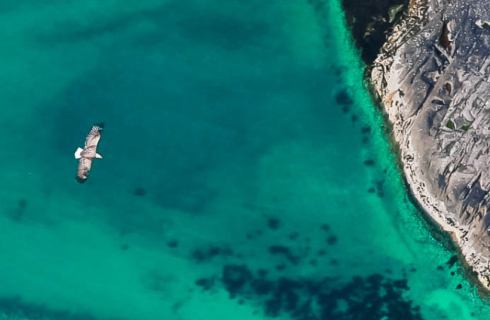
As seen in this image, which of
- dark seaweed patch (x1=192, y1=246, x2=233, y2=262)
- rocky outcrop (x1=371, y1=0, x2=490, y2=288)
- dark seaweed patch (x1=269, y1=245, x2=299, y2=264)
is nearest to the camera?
rocky outcrop (x1=371, y1=0, x2=490, y2=288)

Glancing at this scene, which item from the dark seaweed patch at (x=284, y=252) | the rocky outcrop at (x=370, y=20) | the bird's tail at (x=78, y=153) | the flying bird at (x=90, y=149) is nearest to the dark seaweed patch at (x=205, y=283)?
the dark seaweed patch at (x=284, y=252)

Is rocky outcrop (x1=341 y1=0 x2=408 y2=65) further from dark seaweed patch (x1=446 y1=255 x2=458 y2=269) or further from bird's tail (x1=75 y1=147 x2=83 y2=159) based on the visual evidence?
bird's tail (x1=75 y1=147 x2=83 y2=159)

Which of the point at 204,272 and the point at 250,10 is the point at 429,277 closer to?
the point at 204,272

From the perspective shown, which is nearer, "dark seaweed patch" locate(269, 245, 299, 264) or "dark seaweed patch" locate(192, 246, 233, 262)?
"dark seaweed patch" locate(269, 245, 299, 264)

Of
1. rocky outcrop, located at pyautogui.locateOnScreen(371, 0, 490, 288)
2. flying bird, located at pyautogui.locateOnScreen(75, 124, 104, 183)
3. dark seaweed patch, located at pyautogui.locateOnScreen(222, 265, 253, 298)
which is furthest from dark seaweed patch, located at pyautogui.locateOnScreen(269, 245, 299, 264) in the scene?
flying bird, located at pyautogui.locateOnScreen(75, 124, 104, 183)

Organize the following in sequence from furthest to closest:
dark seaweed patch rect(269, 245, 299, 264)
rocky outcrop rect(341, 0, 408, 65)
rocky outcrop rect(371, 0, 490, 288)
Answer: dark seaweed patch rect(269, 245, 299, 264) → rocky outcrop rect(341, 0, 408, 65) → rocky outcrop rect(371, 0, 490, 288)

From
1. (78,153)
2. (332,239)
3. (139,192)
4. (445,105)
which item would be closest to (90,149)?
(78,153)

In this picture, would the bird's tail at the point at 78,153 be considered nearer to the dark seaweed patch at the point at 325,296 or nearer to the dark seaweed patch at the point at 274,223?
the dark seaweed patch at the point at 325,296
